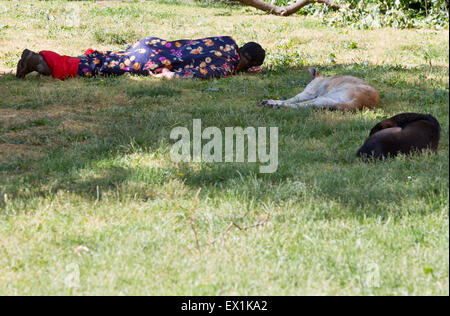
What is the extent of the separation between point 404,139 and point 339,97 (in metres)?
1.86

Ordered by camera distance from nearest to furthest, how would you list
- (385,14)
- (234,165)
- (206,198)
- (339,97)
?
1. (206,198)
2. (234,165)
3. (339,97)
4. (385,14)

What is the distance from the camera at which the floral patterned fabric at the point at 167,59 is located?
7738mm

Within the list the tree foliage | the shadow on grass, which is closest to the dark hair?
the shadow on grass

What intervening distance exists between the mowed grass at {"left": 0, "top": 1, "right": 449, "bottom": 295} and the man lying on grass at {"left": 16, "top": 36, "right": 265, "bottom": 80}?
370 mm

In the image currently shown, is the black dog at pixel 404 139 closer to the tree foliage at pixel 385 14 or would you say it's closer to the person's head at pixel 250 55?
the person's head at pixel 250 55

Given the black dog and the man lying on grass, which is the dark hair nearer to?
the man lying on grass

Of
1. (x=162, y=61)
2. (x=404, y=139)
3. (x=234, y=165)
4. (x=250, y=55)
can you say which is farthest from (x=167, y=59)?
(x=404, y=139)

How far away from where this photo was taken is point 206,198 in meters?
3.46

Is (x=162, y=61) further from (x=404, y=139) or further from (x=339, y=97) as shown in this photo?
(x=404, y=139)

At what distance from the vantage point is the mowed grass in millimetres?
2539

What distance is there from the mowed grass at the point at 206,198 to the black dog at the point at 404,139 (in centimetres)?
12

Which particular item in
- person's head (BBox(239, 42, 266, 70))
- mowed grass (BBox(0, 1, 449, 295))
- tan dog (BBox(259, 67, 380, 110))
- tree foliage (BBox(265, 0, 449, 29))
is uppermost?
tree foliage (BBox(265, 0, 449, 29))

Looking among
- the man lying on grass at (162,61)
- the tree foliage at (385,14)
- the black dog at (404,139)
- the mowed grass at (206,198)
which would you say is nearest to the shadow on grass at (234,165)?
the mowed grass at (206,198)
